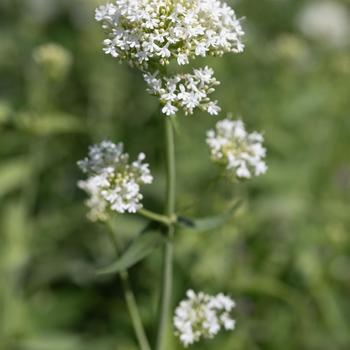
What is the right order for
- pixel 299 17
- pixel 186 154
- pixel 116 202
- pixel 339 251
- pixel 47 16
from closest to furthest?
pixel 116 202, pixel 339 251, pixel 186 154, pixel 47 16, pixel 299 17

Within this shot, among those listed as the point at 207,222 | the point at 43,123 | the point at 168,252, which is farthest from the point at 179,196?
the point at 168,252

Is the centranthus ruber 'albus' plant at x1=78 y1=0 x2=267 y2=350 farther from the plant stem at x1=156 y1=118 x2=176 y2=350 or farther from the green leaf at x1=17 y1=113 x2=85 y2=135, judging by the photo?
the green leaf at x1=17 y1=113 x2=85 y2=135

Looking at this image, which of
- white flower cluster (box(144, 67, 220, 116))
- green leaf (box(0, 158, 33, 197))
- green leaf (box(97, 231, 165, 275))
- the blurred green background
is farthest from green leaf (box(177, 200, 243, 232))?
green leaf (box(0, 158, 33, 197))

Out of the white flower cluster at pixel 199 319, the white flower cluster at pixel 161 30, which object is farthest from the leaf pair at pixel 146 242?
the white flower cluster at pixel 161 30

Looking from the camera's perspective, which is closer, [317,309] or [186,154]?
[317,309]

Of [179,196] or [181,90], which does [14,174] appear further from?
[181,90]

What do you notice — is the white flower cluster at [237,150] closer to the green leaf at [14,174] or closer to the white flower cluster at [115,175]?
the white flower cluster at [115,175]

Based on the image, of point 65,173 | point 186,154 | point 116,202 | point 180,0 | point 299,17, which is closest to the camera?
point 180,0

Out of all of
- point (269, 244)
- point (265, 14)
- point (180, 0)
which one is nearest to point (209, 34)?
point (180, 0)

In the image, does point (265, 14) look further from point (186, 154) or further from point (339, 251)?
point (339, 251)
